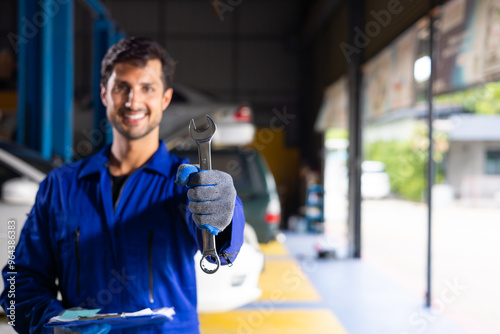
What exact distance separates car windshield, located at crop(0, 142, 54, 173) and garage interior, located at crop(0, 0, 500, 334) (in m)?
0.09

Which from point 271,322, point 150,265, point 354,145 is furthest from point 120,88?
point 354,145

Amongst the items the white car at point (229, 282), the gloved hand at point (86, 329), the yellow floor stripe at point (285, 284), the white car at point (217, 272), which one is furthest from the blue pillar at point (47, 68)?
the yellow floor stripe at point (285, 284)

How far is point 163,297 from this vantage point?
3.91 feet

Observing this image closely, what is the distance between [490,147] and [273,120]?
4709 mm

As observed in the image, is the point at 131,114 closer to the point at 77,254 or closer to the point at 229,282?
the point at 77,254

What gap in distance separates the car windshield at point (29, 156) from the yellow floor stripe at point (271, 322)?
5.28 feet

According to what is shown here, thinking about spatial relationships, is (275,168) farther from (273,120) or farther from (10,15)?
(10,15)

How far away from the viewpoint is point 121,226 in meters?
1.19

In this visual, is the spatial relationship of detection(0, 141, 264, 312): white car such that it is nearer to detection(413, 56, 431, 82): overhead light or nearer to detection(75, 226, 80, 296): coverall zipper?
detection(75, 226, 80, 296): coverall zipper

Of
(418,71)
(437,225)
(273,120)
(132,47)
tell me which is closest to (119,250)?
(132,47)

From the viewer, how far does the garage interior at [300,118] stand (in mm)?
2990

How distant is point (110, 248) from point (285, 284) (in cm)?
381

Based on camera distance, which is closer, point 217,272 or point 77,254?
point 77,254

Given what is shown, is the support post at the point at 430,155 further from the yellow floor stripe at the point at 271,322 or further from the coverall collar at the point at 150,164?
the coverall collar at the point at 150,164
